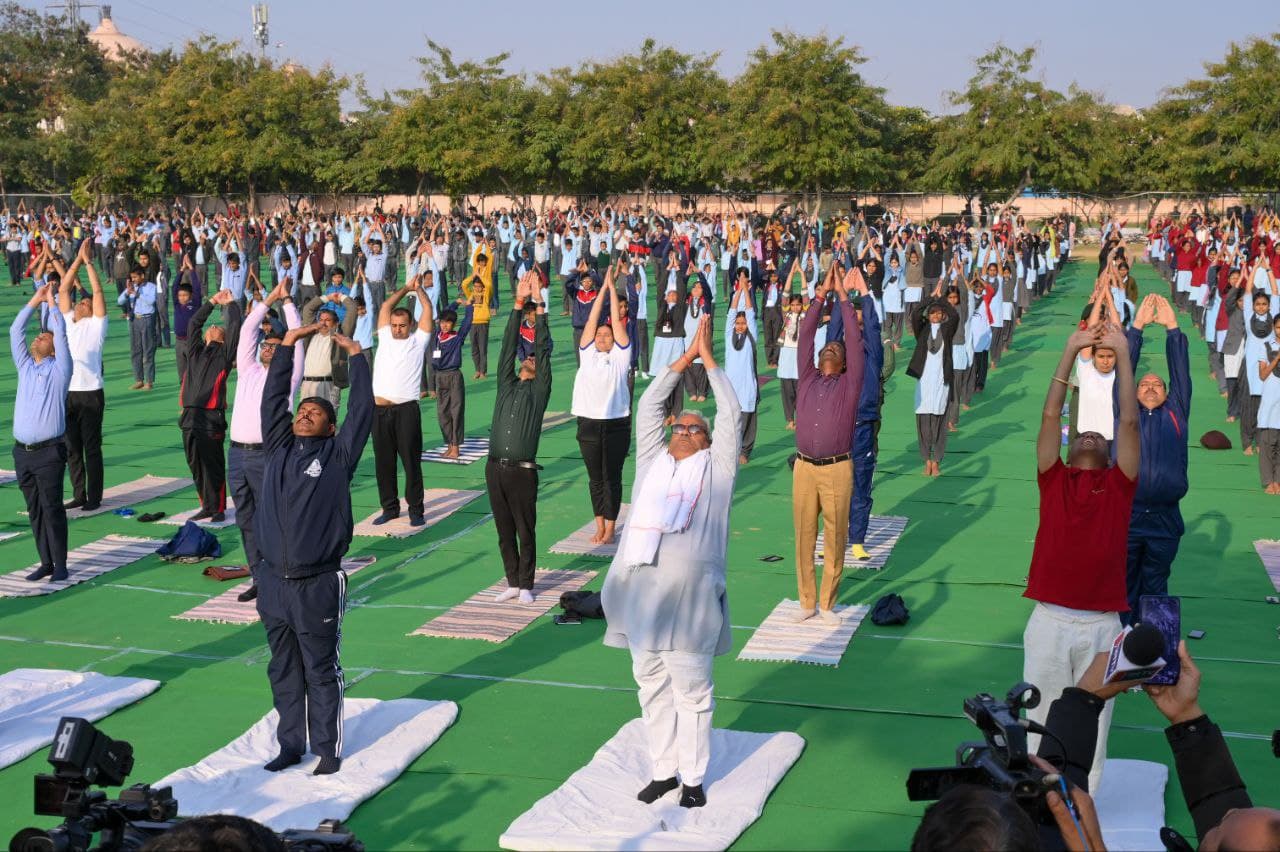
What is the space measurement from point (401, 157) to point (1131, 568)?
164 feet

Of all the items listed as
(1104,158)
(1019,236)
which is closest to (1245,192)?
(1104,158)

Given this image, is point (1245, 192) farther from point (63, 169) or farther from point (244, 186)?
point (63, 169)

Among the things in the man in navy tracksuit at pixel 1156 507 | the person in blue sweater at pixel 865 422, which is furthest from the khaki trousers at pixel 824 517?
the man in navy tracksuit at pixel 1156 507

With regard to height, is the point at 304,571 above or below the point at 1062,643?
above

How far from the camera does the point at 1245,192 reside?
5306 cm

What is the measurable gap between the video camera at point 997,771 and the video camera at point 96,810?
1.57m

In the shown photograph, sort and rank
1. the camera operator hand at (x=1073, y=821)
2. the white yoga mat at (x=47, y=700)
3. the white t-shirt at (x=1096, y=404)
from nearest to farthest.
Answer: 1. the camera operator hand at (x=1073, y=821)
2. the white yoga mat at (x=47, y=700)
3. the white t-shirt at (x=1096, y=404)

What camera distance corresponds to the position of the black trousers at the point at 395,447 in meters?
12.2

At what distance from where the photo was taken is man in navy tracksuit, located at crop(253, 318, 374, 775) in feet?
22.5

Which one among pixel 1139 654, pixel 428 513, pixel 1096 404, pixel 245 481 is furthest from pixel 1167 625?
pixel 428 513

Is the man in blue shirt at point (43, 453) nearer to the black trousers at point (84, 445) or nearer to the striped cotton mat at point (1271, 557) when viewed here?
the black trousers at point (84, 445)

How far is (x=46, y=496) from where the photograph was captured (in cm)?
1031

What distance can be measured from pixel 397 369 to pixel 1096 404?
17.9 feet

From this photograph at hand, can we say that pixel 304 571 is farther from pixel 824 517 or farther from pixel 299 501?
pixel 824 517
